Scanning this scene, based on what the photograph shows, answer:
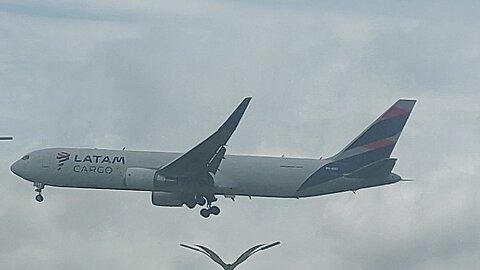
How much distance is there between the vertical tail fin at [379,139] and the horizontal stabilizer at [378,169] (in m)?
2.80

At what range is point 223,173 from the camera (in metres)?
85.7

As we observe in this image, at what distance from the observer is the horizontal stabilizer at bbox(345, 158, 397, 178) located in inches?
3189

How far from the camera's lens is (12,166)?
3551 inches

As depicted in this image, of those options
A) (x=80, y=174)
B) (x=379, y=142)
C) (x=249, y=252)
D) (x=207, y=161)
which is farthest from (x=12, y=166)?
(x=379, y=142)

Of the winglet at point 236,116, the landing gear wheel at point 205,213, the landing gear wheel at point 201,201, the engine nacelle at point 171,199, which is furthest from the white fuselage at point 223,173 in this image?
the winglet at point 236,116

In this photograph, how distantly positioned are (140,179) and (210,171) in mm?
5493

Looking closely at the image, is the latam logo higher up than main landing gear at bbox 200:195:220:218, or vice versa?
the latam logo

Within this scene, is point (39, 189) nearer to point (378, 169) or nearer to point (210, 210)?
point (210, 210)

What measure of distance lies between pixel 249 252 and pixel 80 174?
53.6ft

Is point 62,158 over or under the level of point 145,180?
over

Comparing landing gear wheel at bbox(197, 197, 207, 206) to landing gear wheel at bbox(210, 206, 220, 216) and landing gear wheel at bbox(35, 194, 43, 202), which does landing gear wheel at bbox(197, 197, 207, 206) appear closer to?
landing gear wheel at bbox(210, 206, 220, 216)

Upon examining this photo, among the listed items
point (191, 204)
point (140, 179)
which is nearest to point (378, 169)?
point (191, 204)

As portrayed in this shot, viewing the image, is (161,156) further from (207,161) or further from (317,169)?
(317,169)

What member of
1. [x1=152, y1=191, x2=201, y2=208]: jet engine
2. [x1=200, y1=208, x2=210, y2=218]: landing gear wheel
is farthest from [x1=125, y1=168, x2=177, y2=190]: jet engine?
[x1=200, y1=208, x2=210, y2=218]: landing gear wheel
